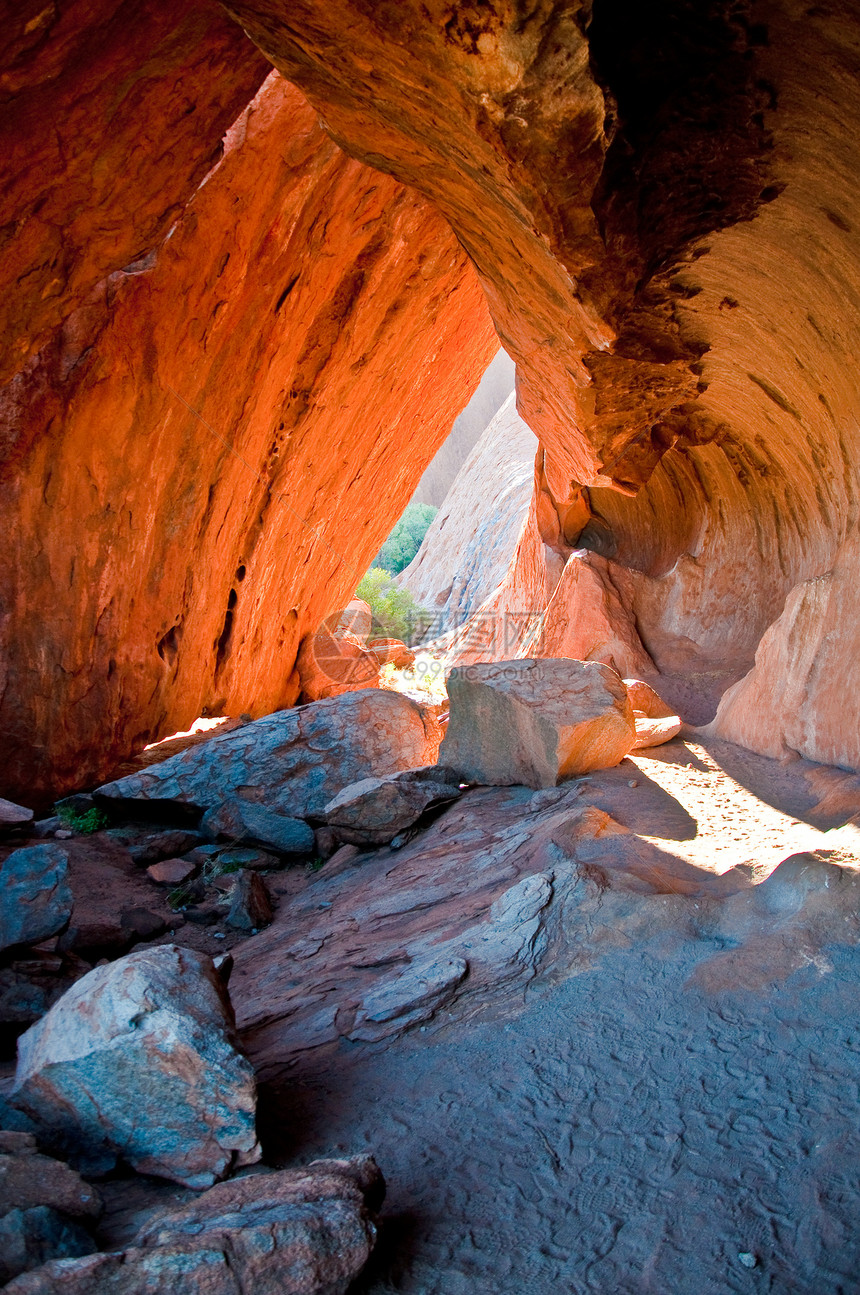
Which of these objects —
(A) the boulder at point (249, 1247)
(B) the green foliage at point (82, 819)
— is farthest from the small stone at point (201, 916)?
(A) the boulder at point (249, 1247)

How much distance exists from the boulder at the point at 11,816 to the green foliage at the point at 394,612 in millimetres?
19312

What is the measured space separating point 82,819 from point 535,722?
4.12m

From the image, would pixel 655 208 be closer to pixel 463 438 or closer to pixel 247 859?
pixel 247 859

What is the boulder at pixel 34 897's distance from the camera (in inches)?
168

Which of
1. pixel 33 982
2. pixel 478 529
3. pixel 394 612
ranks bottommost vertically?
pixel 33 982

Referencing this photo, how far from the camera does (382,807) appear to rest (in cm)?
632

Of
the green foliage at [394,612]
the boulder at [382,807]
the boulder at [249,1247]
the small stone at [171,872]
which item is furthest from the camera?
the green foliage at [394,612]

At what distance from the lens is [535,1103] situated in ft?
8.91

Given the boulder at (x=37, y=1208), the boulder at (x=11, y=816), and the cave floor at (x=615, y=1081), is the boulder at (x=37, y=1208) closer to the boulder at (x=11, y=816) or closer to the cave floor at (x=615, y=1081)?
the cave floor at (x=615, y=1081)

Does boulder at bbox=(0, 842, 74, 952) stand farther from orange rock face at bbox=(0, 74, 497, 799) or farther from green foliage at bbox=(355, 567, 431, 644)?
green foliage at bbox=(355, 567, 431, 644)

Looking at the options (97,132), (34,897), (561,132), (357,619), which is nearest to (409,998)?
(34,897)

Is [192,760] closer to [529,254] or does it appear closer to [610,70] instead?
[529,254]

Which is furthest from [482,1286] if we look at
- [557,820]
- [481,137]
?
[481,137]

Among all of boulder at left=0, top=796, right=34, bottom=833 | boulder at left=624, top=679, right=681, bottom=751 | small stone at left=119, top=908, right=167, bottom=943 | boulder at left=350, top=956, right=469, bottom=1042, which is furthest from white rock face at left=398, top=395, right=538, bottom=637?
boulder at left=350, top=956, right=469, bottom=1042
